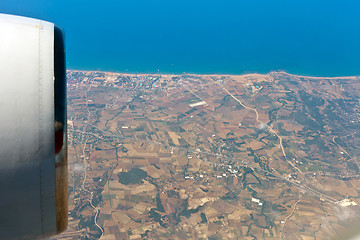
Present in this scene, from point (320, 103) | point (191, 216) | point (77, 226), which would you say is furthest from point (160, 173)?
point (320, 103)

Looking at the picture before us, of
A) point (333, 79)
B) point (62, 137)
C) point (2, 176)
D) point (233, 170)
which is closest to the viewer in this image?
point (2, 176)

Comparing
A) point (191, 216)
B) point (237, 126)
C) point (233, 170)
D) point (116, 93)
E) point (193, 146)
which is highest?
point (116, 93)

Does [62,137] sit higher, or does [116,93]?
[116,93]

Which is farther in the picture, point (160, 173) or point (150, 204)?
point (160, 173)

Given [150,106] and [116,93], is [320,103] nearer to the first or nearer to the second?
[150,106]

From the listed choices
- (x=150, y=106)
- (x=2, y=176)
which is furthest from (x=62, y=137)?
(x=150, y=106)

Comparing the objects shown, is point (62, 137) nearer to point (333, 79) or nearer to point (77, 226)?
point (77, 226)

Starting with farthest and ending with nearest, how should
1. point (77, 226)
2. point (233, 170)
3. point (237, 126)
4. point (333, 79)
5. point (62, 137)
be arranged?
point (333, 79), point (237, 126), point (233, 170), point (77, 226), point (62, 137)
